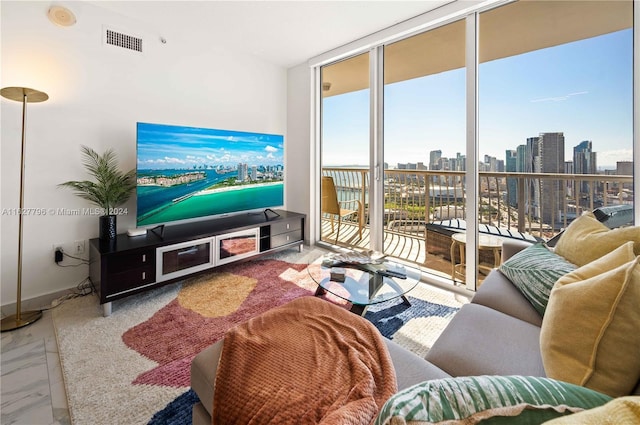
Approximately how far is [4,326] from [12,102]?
1.63 metres

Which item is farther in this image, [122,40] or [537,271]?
[122,40]

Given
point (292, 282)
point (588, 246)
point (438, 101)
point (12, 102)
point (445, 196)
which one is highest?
point (438, 101)

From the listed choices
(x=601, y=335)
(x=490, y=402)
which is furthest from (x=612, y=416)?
(x=601, y=335)

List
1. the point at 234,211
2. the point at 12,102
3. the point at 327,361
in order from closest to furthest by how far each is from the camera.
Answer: the point at 327,361 < the point at 12,102 < the point at 234,211

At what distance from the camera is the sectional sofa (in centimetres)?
81

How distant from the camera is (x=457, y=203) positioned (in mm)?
2814

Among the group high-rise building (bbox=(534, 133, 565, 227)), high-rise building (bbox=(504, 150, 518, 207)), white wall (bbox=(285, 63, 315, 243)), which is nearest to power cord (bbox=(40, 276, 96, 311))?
white wall (bbox=(285, 63, 315, 243))

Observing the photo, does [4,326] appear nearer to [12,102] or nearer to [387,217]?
[12,102]

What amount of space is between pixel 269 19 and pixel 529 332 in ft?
10.5

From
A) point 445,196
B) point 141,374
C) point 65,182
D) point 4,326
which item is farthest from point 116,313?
point 445,196

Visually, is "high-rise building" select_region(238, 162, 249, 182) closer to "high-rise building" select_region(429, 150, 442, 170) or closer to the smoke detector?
the smoke detector

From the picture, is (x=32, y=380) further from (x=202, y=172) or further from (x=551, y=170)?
(x=551, y=170)

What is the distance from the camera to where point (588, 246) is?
1.45 metres

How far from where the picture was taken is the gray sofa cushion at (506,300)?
1.42m
